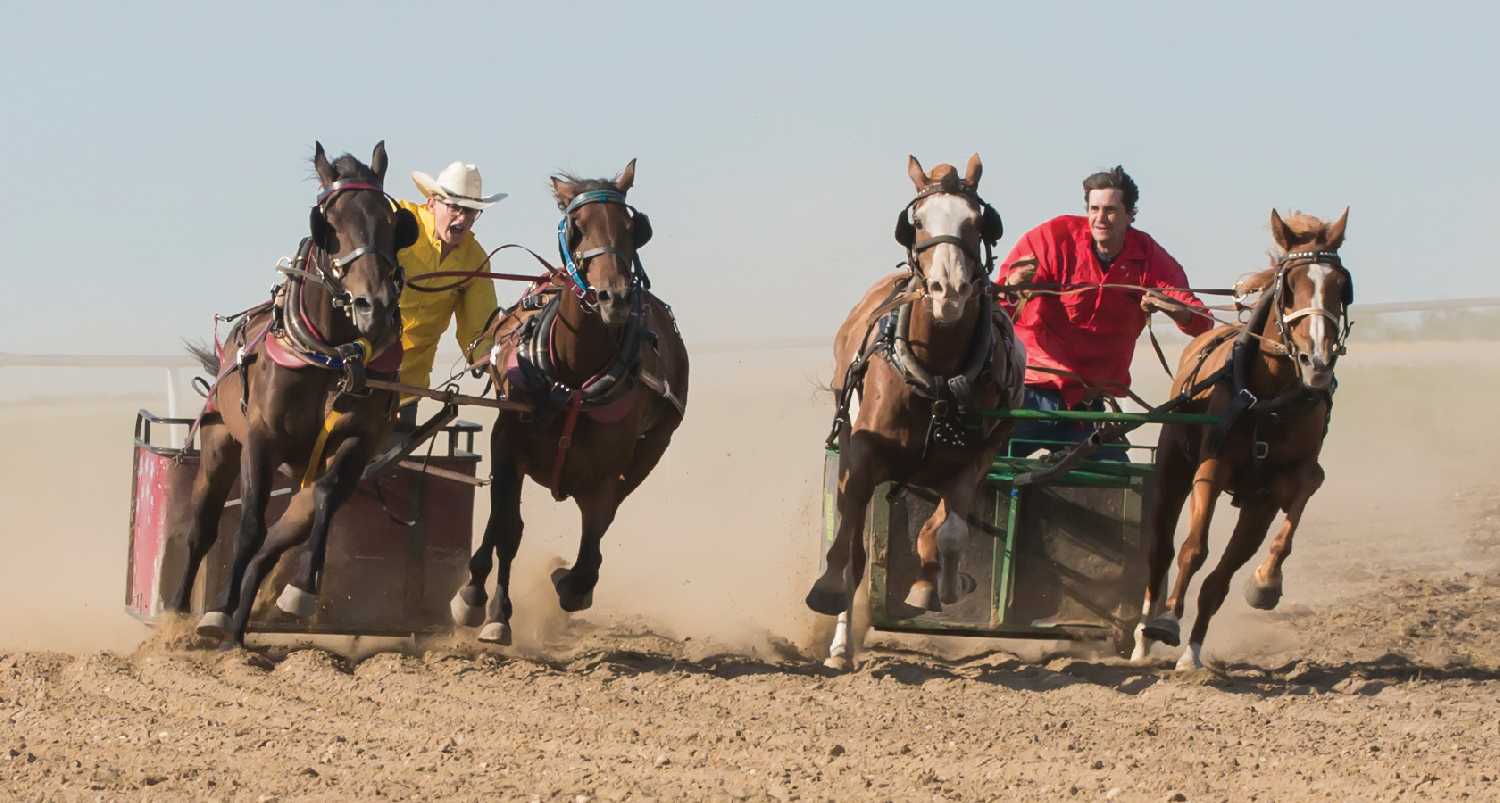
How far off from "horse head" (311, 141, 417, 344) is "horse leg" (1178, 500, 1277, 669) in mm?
3686

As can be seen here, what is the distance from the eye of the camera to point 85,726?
290 inches

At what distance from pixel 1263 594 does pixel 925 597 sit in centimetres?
148

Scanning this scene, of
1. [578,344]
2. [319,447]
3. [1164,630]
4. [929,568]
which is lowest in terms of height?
[1164,630]

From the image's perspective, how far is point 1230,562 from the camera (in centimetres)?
931

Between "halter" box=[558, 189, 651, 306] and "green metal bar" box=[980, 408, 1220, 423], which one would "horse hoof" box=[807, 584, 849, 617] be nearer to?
"green metal bar" box=[980, 408, 1220, 423]

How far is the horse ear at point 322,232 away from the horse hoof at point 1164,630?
376cm

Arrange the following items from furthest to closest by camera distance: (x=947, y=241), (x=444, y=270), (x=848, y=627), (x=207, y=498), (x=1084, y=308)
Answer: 1. (x=1084, y=308)
2. (x=444, y=270)
3. (x=848, y=627)
4. (x=207, y=498)
5. (x=947, y=241)

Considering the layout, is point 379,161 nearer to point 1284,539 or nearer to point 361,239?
point 361,239

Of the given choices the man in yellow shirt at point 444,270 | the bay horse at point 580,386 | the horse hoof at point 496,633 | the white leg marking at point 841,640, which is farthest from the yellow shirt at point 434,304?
the white leg marking at point 841,640

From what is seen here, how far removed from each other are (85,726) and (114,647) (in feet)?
8.93

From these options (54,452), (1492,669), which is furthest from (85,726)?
(54,452)

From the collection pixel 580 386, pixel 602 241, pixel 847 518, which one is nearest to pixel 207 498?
pixel 580 386

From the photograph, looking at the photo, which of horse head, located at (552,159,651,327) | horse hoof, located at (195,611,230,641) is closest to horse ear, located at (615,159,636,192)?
horse head, located at (552,159,651,327)

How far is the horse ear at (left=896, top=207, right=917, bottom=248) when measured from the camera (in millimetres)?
8273
